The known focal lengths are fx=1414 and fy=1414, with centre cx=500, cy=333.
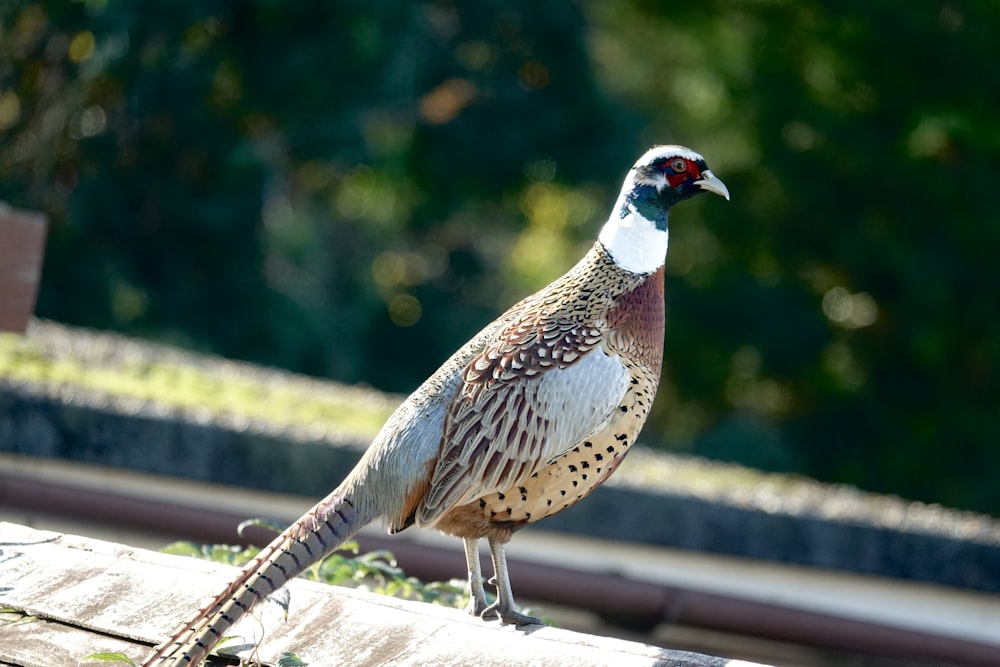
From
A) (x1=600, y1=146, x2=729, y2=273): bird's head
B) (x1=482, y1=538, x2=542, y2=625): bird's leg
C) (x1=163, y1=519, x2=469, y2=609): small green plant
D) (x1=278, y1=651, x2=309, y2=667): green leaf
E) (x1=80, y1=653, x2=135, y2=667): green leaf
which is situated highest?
(x1=600, y1=146, x2=729, y2=273): bird's head

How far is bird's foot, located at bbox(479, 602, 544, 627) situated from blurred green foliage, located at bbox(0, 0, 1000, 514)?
11060 mm

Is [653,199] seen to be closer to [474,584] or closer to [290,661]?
[474,584]

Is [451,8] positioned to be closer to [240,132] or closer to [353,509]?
[240,132]

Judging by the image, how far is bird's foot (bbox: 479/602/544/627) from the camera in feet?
11.6

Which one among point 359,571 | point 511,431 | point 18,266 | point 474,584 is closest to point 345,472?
point 18,266

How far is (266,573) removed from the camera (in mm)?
3236

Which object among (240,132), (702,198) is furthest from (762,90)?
(240,132)

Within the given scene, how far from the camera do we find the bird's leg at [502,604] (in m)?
3.56

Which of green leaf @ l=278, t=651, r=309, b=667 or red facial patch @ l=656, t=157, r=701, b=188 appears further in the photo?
red facial patch @ l=656, t=157, r=701, b=188

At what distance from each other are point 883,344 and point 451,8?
6.88 m

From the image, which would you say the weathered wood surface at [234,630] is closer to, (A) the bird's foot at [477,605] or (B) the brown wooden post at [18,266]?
(A) the bird's foot at [477,605]

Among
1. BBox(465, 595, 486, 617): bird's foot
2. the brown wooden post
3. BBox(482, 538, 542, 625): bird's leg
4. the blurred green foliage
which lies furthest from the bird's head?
the blurred green foliage

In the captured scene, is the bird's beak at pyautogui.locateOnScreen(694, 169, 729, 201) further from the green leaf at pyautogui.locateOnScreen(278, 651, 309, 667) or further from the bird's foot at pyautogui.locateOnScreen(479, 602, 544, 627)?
the green leaf at pyautogui.locateOnScreen(278, 651, 309, 667)

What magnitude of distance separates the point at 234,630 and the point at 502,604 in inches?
28.2
